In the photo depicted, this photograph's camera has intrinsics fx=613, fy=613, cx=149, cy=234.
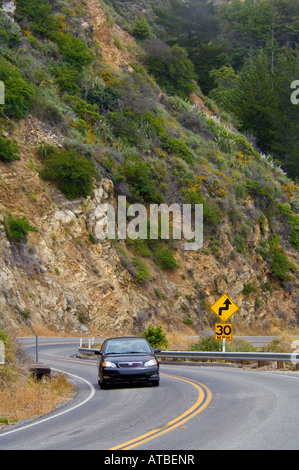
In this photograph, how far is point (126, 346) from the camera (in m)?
16.9

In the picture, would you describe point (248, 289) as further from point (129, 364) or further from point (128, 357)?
point (129, 364)

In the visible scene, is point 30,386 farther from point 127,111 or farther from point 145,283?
point 127,111

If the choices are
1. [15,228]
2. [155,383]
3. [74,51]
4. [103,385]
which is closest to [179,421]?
[155,383]

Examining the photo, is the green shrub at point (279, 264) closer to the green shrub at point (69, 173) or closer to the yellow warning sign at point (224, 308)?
the green shrub at point (69, 173)

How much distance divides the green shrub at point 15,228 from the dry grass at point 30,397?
764 inches

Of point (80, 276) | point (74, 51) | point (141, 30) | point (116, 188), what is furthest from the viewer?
point (141, 30)

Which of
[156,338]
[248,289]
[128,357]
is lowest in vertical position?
[156,338]

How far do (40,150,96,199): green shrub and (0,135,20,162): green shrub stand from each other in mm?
2240

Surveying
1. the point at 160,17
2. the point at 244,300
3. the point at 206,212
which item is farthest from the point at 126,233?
the point at 160,17

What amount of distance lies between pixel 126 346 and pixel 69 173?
24200 millimetres

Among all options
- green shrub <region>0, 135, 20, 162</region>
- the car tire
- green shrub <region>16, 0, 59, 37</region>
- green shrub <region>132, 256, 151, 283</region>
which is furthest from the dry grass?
green shrub <region>16, 0, 59, 37</region>

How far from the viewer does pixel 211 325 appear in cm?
4409

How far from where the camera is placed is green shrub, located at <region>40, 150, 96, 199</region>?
39531 millimetres

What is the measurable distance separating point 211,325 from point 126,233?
904 centimetres
